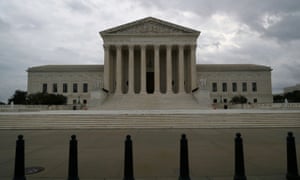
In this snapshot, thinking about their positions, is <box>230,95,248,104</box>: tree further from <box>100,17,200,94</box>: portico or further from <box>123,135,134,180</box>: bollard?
<box>123,135,134,180</box>: bollard

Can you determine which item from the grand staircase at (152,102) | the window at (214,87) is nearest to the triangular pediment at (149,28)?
the grand staircase at (152,102)

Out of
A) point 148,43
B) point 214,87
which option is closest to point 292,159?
point 148,43

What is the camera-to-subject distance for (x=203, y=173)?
5.89 m

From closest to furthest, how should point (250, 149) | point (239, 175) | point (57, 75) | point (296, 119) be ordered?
point (239, 175) → point (250, 149) → point (296, 119) → point (57, 75)

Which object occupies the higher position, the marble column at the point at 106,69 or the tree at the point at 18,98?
the marble column at the point at 106,69

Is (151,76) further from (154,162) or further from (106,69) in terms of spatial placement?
(154,162)

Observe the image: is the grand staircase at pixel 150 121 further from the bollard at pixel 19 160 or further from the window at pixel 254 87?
the window at pixel 254 87

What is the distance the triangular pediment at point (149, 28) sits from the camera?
47500 mm

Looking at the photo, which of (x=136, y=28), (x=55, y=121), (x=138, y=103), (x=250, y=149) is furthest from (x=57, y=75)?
(x=250, y=149)

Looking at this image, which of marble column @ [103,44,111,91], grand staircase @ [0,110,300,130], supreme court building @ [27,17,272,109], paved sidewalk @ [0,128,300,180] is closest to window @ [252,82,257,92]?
supreme court building @ [27,17,272,109]

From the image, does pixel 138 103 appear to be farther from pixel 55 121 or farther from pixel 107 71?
pixel 55 121

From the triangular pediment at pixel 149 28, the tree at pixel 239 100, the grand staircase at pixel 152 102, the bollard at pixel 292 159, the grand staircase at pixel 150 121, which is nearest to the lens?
the bollard at pixel 292 159

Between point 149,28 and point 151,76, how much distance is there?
1218 centimetres

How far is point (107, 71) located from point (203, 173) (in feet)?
144
